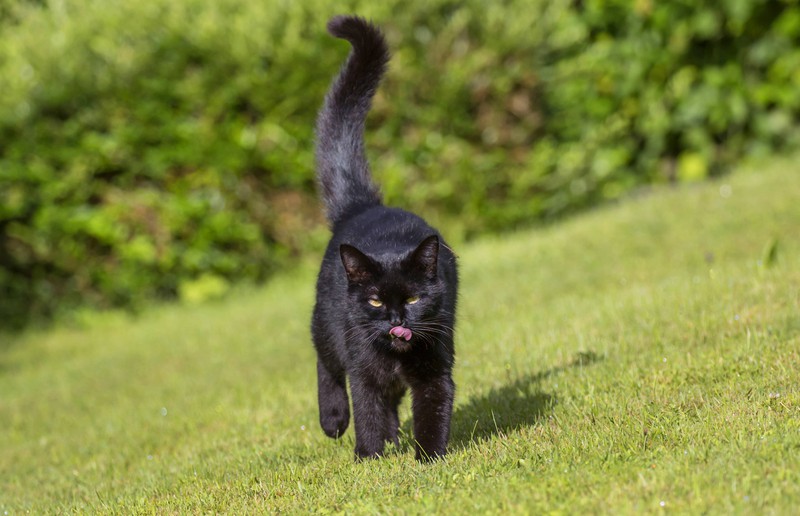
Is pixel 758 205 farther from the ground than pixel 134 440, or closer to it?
farther from the ground

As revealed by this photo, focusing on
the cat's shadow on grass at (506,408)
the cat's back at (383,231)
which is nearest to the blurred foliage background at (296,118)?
the cat's shadow on grass at (506,408)

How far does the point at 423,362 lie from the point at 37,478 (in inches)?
105

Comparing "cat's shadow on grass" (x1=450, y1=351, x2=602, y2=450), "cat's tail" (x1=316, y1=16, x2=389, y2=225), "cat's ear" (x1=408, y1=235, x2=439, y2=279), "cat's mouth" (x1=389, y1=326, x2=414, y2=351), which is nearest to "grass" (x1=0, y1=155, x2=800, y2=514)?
"cat's shadow on grass" (x1=450, y1=351, x2=602, y2=450)

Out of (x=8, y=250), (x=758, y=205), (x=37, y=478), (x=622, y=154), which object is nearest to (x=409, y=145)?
(x=622, y=154)

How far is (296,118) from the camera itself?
9.88 m

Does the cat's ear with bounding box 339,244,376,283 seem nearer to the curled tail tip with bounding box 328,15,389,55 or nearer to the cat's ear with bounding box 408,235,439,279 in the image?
the cat's ear with bounding box 408,235,439,279

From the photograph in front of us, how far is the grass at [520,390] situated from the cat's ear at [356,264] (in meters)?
0.83

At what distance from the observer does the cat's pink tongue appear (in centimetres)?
414

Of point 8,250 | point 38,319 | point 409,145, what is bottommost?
point 38,319

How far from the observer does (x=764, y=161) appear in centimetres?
1095

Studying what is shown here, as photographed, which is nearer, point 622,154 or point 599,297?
point 599,297

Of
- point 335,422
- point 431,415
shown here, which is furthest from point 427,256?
point 335,422

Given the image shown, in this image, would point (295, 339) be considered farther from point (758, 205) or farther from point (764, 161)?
point (764, 161)

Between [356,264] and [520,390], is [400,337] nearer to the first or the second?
[356,264]
